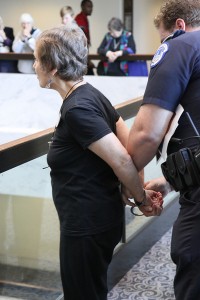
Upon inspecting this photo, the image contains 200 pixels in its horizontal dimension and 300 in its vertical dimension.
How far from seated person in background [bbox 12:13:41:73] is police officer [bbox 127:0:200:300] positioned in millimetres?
6692

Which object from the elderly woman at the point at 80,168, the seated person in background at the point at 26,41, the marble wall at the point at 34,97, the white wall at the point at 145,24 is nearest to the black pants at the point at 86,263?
the elderly woman at the point at 80,168

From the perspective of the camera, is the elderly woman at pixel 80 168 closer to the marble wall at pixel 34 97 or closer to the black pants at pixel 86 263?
the black pants at pixel 86 263

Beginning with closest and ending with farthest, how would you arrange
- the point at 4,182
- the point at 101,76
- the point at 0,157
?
the point at 0,157, the point at 4,182, the point at 101,76

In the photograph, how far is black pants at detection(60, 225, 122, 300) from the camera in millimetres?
2176

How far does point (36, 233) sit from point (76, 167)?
1.21 meters

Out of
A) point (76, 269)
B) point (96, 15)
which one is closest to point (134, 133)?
point (76, 269)

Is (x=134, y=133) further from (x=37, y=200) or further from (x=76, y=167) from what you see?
(x=37, y=200)

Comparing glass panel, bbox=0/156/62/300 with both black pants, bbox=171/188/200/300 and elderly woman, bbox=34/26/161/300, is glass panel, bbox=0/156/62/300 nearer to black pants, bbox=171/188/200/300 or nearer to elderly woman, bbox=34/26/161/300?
elderly woman, bbox=34/26/161/300

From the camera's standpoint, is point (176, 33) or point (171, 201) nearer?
point (176, 33)

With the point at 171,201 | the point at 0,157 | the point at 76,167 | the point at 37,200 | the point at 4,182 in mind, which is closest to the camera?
the point at 76,167

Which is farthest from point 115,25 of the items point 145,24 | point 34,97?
point 145,24

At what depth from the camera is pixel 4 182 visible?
2.69 metres

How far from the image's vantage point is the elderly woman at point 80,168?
6.82ft

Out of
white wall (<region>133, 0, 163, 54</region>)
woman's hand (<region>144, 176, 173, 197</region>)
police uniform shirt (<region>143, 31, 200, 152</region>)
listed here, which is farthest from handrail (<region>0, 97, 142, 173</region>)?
white wall (<region>133, 0, 163, 54</region>)
